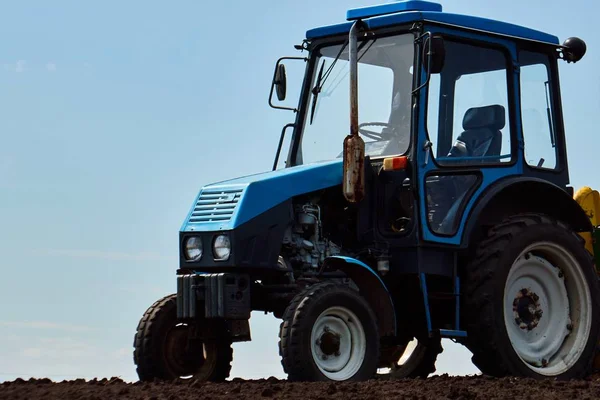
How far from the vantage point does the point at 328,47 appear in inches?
431

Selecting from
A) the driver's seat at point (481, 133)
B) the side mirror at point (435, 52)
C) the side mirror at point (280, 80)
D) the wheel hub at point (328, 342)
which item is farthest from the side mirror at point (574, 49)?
the wheel hub at point (328, 342)

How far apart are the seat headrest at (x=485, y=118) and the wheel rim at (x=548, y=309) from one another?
1138 millimetres

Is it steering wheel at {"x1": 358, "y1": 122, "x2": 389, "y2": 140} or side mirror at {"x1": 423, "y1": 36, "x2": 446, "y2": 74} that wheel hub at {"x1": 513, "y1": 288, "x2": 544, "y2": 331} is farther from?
side mirror at {"x1": 423, "y1": 36, "x2": 446, "y2": 74}

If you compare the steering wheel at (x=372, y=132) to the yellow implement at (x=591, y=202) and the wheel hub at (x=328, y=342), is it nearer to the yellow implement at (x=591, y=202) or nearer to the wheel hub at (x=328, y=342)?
the wheel hub at (x=328, y=342)

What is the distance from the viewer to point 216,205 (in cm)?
970

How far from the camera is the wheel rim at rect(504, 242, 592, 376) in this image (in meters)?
10.7

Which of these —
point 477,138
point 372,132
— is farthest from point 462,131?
point 372,132

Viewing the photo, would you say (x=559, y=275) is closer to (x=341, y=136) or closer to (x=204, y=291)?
(x=341, y=136)

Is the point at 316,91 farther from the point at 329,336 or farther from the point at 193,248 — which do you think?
the point at 329,336

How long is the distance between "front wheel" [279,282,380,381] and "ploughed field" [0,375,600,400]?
0.26 meters

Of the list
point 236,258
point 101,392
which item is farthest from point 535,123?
point 101,392

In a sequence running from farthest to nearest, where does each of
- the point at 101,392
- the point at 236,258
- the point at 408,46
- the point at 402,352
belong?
the point at 402,352 → the point at 408,46 → the point at 236,258 → the point at 101,392

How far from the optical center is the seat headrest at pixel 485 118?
10.8 metres

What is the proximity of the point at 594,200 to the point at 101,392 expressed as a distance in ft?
19.7
